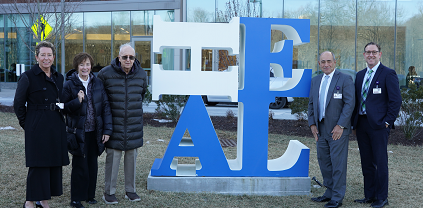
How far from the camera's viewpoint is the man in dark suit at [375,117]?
4.63 m

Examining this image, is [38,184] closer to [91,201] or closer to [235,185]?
[91,201]

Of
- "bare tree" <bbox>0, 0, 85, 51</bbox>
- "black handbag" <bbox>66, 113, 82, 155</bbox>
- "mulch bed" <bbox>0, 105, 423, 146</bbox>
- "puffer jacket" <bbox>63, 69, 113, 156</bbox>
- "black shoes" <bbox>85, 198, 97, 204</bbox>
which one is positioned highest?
"bare tree" <bbox>0, 0, 85, 51</bbox>

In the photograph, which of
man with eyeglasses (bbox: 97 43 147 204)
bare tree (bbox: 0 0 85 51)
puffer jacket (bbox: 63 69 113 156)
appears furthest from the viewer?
bare tree (bbox: 0 0 85 51)

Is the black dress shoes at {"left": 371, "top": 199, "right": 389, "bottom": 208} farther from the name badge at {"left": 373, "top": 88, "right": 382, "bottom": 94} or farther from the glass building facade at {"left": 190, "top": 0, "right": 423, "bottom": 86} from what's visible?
the glass building facade at {"left": 190, "top": 0, "right": 423, "bottom": 86}

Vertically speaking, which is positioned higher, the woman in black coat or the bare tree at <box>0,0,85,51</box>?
the bare tree at <box>0,0,85,51</box>

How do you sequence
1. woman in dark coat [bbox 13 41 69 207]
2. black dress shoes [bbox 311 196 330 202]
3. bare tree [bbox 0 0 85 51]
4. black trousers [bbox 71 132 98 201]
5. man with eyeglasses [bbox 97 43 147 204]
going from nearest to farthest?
woman in dark coat [bbox 13 41 69 207] → black trousers [bbox 71 132 98 201] → man with eyeglasses [bbox 97 43 147 204] → black dress shoes [bbox 311 196 330 202] → bare tree [bbox 0 0 85 51]

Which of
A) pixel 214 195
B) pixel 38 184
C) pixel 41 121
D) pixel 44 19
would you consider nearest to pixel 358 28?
pixel 44 19

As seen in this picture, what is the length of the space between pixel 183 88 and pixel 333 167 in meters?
2.21

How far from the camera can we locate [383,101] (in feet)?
15.4

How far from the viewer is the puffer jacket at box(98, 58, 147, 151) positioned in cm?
458

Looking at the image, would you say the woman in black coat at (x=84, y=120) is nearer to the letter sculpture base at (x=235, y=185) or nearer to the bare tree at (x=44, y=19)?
the letter sculpture base at (x=235, y=185)

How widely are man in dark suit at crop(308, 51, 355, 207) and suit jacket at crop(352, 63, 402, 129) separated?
25 cm

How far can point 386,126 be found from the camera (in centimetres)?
466

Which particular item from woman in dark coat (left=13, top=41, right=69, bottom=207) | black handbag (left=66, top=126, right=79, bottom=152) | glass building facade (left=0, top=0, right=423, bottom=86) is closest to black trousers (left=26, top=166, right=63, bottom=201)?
woman in dark coat (left=13, top=41, right=69, bottom=207)
